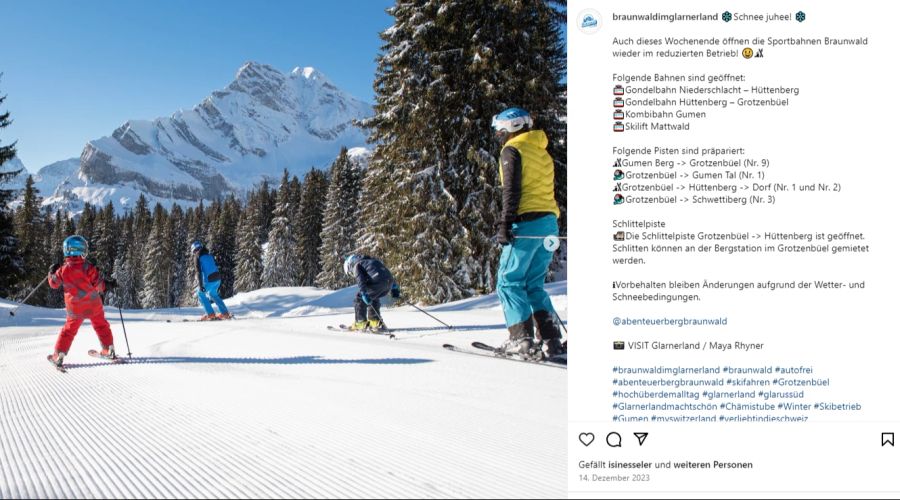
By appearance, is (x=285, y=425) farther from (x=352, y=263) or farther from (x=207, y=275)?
(x=207, y=275)

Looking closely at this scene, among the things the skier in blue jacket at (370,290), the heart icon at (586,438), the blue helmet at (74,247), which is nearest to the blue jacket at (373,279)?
the skier in blue jacket at (370,290)

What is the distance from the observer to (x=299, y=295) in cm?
2261

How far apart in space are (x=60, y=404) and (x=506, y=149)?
11.2 ft

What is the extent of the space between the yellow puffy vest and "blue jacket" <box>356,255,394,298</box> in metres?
4.01

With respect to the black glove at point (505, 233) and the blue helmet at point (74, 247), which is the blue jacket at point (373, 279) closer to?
the blue helmet at point (74, 247)

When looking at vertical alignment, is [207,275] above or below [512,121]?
below

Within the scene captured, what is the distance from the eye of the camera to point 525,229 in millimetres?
3895

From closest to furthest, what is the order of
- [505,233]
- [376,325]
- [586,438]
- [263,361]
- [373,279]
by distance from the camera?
[586,438]
[505,233]
[263,361]
[376,325]
[373,279]

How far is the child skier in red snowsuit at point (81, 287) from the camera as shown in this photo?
16.6 feet

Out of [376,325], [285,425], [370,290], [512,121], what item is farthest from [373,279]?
[285,425]

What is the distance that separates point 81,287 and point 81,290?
31 millimetres

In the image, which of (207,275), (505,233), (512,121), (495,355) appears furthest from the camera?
(207,275)

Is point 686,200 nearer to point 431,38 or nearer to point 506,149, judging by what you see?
point 506,149

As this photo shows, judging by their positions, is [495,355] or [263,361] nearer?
[495,355]
